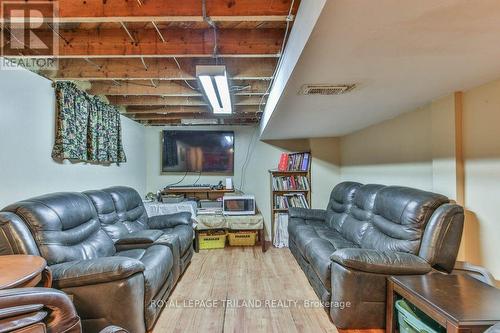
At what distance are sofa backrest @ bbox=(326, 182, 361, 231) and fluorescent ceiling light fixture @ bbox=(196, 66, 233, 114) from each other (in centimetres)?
186

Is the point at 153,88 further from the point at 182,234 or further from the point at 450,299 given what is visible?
the point at 450,299

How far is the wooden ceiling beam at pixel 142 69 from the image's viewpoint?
7.89ft

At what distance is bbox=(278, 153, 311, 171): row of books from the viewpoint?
173 inches

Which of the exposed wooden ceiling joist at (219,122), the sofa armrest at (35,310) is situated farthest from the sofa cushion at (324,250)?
the exposed wooden ceiling joist at (219,122)

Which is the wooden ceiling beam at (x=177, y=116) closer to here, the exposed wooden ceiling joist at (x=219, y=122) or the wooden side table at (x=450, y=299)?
the exposed wooden ceiling joist at (x=219, y=122)

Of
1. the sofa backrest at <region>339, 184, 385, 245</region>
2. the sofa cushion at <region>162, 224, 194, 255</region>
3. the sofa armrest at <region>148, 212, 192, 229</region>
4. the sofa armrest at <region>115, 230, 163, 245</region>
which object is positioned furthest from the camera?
the sofa armrest at <region>148, 212, 192, 229</region>

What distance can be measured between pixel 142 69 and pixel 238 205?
2493mm

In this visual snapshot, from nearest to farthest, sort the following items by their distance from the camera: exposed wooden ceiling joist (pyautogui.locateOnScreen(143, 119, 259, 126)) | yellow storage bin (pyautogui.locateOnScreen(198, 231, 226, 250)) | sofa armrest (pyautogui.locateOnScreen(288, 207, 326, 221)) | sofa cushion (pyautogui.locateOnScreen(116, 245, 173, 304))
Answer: sofa cushion (pyautogui.locateOnScreen(116, 245, 173, 304))
sofa armrest (pyautogui.locateOnScreen(288, 207, 326, 221))
yellow storage bin (pyautogui.locateOnScreen(198, 231, 226, 250))
exposed wooden ceiling joist (pyautogui.locateOnScreen(143, 119, 259, 126))

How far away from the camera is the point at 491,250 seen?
192cm

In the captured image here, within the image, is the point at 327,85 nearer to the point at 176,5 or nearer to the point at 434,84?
the point at 434,84

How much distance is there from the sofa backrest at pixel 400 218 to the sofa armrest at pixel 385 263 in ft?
0.56

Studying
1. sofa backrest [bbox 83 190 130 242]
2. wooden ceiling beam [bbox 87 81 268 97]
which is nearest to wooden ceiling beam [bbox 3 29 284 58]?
wooden ceiling beam [bbox 87 81 268 97]

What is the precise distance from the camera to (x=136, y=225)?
319 centimetres

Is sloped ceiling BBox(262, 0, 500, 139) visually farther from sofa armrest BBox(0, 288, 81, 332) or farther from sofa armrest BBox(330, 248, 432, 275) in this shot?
sofa armrest BBox(0, 288, 81, 332)
